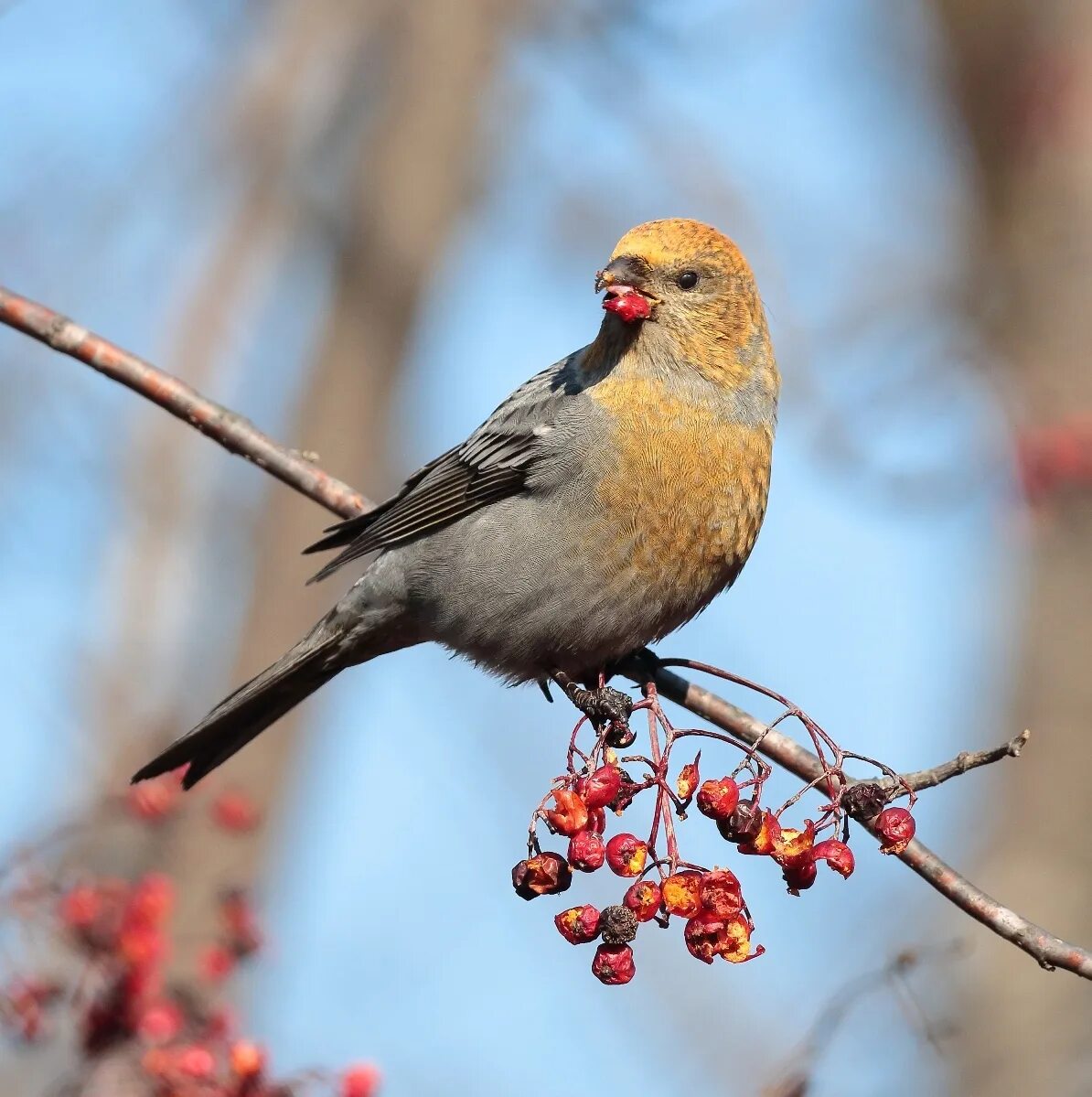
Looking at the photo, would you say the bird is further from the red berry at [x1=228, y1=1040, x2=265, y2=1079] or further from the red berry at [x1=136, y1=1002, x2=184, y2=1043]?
the red berry at [x1=228, y1=1040, x2=265, y2=1079]

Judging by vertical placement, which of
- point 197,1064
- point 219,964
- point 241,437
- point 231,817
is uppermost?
point 241,437

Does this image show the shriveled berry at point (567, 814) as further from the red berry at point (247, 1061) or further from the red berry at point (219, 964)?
the red berry at point (219, 964)

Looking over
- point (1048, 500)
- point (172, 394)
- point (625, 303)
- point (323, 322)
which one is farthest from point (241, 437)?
point (1048, 500)

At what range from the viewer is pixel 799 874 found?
306cm

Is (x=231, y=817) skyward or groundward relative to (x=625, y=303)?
groundward

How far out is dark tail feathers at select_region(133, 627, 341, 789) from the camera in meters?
4.73

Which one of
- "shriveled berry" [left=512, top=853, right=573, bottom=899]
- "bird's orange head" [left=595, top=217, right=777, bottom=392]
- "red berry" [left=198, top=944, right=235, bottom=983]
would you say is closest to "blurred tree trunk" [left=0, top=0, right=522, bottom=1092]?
"red berry" [left=198, top=944, right=235, bottom=983]

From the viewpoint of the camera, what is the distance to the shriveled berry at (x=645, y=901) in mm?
2932

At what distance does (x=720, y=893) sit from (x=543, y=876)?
0.39 meters

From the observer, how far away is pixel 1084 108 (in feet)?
30.3

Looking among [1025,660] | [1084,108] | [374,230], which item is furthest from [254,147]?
[1025,660]

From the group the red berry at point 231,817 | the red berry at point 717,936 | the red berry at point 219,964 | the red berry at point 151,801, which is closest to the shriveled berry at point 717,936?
the red berry at point 717,936

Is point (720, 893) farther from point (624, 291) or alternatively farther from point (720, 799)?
point (624, 291)

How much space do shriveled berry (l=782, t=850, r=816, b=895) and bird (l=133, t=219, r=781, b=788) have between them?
1.17m
